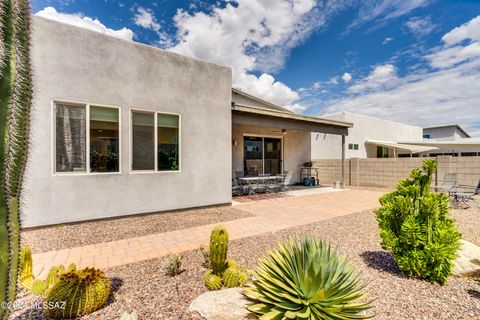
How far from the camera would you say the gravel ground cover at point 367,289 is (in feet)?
8.80

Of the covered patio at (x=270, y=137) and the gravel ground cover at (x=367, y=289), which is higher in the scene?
the covered patio at (x=270, y=137)

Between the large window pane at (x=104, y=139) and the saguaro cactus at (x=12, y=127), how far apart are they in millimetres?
5060

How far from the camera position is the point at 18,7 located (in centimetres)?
190

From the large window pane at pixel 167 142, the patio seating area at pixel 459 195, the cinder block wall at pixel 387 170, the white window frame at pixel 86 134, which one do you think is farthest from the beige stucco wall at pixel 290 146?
the patio seating area at pixel 459 195

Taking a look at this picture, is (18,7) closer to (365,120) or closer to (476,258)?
(476,258)

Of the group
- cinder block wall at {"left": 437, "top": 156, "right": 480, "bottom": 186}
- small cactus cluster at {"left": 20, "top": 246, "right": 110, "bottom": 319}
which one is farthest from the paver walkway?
cinder block wall at {"left": 437, "top": 156, "right": 480, "bottom": 186}

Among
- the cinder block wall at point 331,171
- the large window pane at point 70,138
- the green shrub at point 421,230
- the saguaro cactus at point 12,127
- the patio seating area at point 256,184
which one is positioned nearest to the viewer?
the saguaro cactus at point 12,127

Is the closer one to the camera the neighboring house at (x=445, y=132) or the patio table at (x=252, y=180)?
the patio table at (x=252, y=180)

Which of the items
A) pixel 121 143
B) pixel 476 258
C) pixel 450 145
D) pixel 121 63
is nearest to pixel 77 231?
pixel 121 143

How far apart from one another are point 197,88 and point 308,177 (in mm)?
10933

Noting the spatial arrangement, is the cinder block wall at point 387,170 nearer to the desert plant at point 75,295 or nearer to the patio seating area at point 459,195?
the patio seating area at point 459,195

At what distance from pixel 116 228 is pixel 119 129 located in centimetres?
295

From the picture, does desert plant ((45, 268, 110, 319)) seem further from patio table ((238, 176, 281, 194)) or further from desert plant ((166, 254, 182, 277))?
patio table ((238, 176, 281, 194))

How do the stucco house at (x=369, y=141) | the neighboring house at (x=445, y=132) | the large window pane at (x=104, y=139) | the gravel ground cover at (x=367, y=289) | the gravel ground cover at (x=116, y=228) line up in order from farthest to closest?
the neighboring house at (x=445, y=132) < the stucco house at (x=369, y=141) < the large window pane at (x=104, y=139) < the gravel ground cover at (x=116, y=228) < the gravel ground cover at (x=367, y=289)
